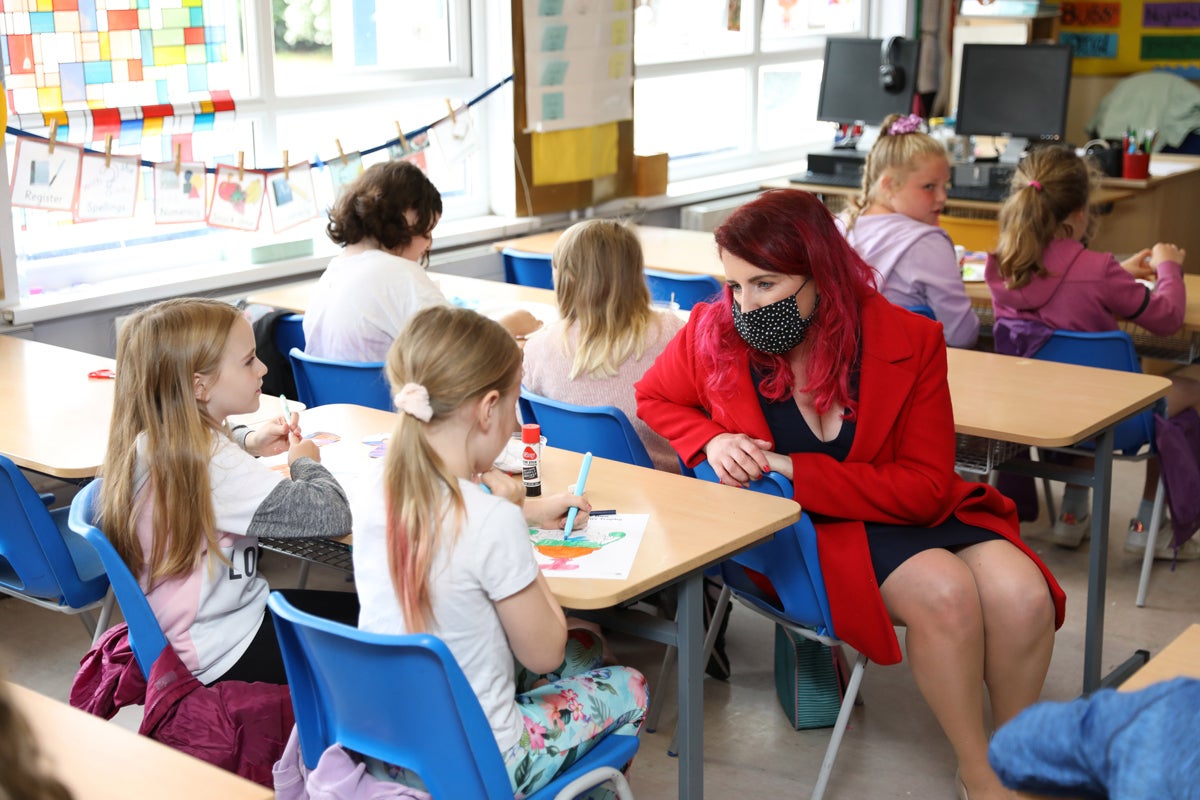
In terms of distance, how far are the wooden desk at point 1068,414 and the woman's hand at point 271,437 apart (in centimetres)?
132

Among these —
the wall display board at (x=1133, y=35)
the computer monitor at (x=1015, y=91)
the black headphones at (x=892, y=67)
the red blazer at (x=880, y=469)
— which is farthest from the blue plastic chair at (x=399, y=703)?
the wall display board at (x=1133, y=35)

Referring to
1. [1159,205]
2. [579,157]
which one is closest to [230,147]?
[579,157]

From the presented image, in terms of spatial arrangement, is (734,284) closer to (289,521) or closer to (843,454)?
(843,454)

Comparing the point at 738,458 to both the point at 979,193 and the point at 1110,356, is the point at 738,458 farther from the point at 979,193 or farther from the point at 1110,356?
the point at 979,193

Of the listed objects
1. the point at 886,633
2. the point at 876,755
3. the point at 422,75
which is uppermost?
the point at 422,75

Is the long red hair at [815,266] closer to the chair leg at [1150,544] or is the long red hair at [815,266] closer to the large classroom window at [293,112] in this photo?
the chair leg at [1150,544]

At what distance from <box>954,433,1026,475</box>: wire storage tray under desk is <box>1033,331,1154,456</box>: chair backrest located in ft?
1.91

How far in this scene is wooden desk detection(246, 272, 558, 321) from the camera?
3.99m

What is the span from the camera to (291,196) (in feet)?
14.6

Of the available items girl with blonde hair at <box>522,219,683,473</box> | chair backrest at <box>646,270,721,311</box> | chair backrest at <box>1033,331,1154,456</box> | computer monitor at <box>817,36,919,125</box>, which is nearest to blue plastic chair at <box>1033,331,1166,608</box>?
chair backrest at <box>1033,331,1154,456</box>

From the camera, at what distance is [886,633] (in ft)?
7.78

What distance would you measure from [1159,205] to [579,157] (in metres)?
2.46

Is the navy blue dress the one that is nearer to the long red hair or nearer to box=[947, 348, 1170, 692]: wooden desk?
the long red hair

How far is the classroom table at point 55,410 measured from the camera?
8.47 feet
